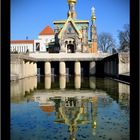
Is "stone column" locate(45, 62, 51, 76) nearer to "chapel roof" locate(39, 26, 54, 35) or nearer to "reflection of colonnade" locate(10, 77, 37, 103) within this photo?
"reflection of colonnade" locate(10, 77, 37, 103)

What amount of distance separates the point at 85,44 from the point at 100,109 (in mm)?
39630

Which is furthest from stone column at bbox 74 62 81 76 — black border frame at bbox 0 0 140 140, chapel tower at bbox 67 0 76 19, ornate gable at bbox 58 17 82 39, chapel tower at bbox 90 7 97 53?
black border frame at bbox 0 0 140 140

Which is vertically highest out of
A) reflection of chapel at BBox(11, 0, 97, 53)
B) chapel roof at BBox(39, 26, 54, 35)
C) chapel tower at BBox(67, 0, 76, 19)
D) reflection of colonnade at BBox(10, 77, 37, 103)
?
chapel tower at BBox(67, 0, 76, 19)

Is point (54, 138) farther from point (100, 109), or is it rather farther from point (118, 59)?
point (118, 59)

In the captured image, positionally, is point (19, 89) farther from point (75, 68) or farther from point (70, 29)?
point (70, 29)

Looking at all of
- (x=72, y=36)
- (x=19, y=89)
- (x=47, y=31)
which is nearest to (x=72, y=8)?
(x=72, y=36)

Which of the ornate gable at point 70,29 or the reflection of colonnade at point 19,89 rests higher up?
the ornate gable at point 70,29

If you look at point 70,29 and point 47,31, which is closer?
point 70,29

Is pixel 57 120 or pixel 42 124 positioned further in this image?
pixel 57 120

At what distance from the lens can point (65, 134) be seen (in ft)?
19.3

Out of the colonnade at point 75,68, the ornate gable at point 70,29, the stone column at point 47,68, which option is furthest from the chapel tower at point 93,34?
the stone column at point 47,68
